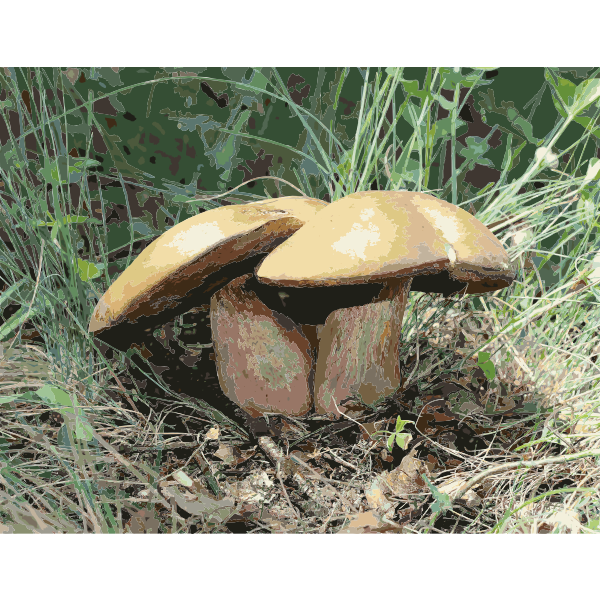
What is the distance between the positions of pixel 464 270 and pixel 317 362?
25.6 inches

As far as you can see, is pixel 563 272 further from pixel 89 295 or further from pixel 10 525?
pixel 10 525

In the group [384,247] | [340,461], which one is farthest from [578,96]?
[340,461]

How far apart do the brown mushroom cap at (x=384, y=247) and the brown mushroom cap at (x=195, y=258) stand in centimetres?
8

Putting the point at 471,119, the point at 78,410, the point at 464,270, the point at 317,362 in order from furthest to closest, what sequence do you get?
the point at 471,119 → the point at 317,362 → the point at 78,410 → the point at 464,270

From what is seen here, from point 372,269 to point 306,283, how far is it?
0.18 metres

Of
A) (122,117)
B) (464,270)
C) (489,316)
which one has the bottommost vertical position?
(489,316)

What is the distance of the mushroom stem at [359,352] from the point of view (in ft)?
4.87

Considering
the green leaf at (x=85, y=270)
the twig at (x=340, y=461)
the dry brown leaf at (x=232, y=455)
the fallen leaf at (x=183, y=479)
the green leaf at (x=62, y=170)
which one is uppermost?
the green leaf at (x=62, y=170)

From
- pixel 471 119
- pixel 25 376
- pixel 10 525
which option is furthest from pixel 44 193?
pixel 471 119

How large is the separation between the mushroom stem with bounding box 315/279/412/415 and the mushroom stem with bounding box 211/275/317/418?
9 cm

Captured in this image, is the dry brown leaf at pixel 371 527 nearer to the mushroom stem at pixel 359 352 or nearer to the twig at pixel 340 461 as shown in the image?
the twig at pixel 340 461

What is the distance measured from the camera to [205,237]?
1.20 metres

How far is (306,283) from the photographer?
1.13 m

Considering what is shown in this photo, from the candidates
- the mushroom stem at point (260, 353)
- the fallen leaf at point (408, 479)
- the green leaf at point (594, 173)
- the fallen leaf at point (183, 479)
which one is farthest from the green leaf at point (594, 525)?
the green leaf at point (594, 173)
